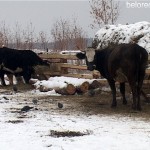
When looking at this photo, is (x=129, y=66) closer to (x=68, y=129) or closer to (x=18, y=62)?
(x=68, y=129)

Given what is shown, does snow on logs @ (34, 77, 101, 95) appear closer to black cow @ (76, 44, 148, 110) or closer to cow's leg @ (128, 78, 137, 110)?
black cow @ (76, 44, 148, 110)

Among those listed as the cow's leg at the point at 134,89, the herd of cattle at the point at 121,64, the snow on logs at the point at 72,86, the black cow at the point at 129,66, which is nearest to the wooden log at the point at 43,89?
the snow on logs at the point at 72,86

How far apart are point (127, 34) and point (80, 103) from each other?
408cm

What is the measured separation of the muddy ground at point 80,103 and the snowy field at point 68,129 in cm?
3

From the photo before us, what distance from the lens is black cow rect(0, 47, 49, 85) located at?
16.6 meters

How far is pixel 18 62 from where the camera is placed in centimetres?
1673

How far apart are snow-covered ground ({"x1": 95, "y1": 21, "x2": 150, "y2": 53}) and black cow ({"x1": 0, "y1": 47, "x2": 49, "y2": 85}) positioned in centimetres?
324

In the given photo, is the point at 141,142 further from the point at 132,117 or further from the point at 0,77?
the point at 0,77

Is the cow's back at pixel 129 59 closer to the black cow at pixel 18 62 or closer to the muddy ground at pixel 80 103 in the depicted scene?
the muddy ground at pixel 80 103

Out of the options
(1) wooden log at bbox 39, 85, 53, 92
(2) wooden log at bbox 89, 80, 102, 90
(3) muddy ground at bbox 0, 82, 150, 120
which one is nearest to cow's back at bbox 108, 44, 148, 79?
(3) muddy ground at bbox 0, 82, 150, 120

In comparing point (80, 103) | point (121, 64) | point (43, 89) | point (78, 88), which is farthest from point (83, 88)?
point (121, 64)

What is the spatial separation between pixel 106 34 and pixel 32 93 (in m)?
3.79

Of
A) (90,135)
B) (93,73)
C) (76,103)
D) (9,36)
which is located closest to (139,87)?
(76,103)

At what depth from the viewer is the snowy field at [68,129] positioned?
6.41m
